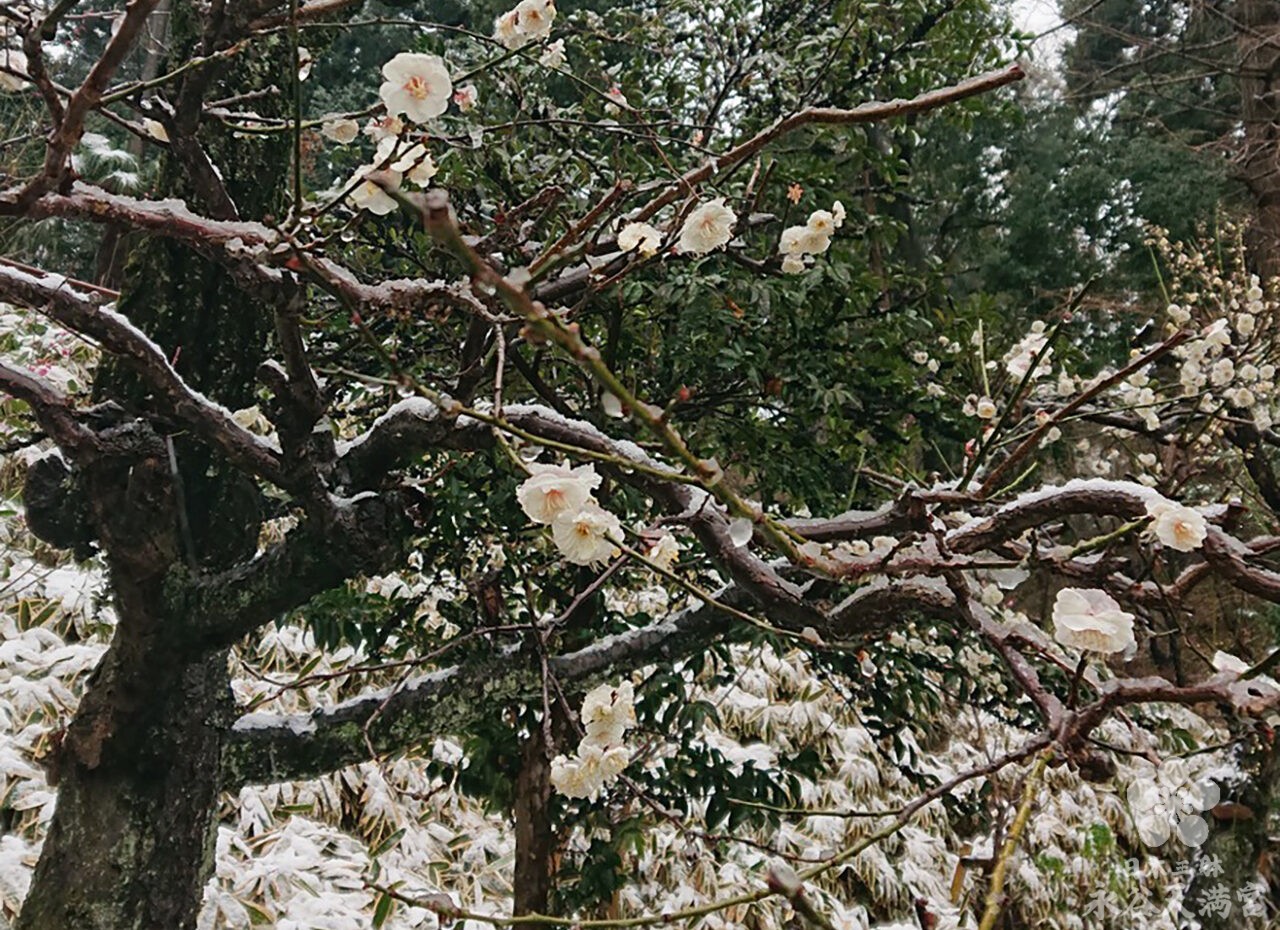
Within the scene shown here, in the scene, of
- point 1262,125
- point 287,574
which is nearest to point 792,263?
point 287,574

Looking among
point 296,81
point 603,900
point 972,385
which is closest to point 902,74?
point 972,385

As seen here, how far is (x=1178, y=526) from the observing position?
3.11ft

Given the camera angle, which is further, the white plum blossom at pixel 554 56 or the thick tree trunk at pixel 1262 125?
the thick tree trunk at pixel 1262 125

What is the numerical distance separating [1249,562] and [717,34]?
2154 millimetres

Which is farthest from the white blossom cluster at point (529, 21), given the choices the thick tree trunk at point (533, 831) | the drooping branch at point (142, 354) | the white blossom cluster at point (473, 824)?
the white blossom cluster at point (473, 824)

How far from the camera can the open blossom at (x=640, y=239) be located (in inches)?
48.2

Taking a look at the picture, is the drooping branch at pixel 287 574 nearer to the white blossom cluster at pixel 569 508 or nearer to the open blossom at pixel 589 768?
the open blossom at pixel 589 768

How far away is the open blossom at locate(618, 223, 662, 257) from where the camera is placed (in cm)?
122

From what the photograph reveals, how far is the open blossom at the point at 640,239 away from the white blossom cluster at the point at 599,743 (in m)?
0.59

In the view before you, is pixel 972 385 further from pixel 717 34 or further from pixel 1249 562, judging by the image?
pixel 1249 562

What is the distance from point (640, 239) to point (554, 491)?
45 cm

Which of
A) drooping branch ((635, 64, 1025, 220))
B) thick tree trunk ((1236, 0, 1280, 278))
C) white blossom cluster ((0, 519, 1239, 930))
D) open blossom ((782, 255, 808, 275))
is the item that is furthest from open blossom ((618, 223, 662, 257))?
thick tree trunk ((1236, 0, 1280, 278))

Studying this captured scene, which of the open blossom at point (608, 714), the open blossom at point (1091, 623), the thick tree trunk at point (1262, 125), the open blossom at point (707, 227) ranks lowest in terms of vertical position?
the open blossom at point (1091, 623)

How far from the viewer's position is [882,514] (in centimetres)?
129
